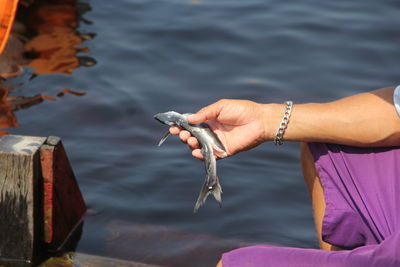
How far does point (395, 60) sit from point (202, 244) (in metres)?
3.53

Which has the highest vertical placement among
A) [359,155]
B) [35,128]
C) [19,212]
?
[359,155]

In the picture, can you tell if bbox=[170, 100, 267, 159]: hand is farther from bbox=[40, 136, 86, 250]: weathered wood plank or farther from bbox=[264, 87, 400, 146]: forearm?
bbox=[40, 136, 86, 250]: weathered wood plank

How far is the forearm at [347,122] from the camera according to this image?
129 inches

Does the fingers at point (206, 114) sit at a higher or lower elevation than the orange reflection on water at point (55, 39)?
higher

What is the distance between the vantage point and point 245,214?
490 cm

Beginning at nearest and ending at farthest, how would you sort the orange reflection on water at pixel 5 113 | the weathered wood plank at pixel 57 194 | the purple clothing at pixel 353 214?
the purple clothing at pixel 353 214
the weathered wood plank at pixel 57 194
the orange reflection on water at pixel 5 113

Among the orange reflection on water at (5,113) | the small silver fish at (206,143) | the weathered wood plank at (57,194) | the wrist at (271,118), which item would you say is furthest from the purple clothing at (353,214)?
the orange reflection on water at (5,113)

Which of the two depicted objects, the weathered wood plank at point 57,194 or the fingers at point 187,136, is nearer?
the fingers at point 187,136

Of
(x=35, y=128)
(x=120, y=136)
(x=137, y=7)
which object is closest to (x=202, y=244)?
(x=120, y=136)

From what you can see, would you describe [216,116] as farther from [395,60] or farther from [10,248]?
[395,60]

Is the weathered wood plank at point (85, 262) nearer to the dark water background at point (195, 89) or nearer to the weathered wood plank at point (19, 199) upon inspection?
the weathered wood plank at point (19, 199)

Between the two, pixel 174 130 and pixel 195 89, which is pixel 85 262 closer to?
pixel 174 130

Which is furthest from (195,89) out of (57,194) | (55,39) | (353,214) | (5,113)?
(353,214)

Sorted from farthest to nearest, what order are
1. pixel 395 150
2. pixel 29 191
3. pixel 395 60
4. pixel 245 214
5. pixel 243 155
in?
pixel 395 60 < pixel 243 155 < pixel 245 214 < pixel 29 191 < pixel 395 150
